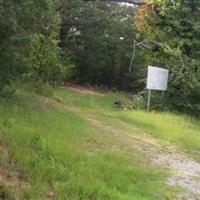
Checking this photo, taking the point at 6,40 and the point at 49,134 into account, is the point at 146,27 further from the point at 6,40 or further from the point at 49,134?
the point at 49,134

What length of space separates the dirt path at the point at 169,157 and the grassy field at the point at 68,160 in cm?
17

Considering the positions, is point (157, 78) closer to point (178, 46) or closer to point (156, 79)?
point (156, 79)

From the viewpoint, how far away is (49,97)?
1833 cm

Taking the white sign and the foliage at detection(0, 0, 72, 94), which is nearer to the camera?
the foliage at detection(0, 0, 72, 94)

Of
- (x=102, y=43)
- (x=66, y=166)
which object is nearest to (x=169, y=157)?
(x=66, y=166)

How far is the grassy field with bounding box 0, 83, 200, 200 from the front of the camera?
286 inches

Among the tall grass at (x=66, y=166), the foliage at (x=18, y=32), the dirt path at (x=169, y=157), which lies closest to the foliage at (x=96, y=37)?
the dirt path at (x=169, y=157)

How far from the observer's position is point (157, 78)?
2056 cm

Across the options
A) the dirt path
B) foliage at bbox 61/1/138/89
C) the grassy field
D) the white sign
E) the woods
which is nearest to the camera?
the grassy field

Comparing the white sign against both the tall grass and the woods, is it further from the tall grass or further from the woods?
the tall grass

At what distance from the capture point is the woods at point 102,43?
12.8 metres

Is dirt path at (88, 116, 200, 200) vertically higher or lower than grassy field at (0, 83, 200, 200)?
lower

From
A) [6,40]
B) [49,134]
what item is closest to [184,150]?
[49,134]

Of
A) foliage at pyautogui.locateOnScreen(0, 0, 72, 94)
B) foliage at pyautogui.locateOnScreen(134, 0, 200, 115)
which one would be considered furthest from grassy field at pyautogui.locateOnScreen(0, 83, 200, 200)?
foliage at pyautogui.locateOnScreen(134, 0, 200, 115)
